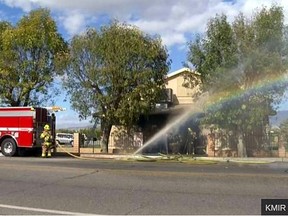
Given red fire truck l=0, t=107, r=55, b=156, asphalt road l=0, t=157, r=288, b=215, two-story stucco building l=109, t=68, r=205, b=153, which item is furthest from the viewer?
two-story stucco building l=109, t=68, r=205, b=153

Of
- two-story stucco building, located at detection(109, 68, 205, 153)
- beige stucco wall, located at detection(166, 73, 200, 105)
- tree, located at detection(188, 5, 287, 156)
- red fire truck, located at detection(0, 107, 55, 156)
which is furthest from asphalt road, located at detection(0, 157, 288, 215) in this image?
beige stucco wall, located at detection(166, 73, 200, 105)

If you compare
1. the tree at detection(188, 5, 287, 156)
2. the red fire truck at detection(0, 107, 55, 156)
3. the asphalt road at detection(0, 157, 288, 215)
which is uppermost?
the tree at detection(188, 5, 287, 156)

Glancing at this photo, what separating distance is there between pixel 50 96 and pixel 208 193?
24909mm

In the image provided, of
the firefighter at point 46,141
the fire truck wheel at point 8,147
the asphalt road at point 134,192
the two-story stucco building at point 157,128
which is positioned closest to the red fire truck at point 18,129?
the fire truck wheel at point 8,147

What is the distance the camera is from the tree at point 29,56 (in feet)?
104

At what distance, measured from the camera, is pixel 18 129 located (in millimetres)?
23781

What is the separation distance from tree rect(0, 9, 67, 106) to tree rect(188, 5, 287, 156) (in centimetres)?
1122

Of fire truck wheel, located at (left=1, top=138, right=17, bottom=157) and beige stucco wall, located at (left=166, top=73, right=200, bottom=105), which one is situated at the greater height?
beige stucco wall, located at (left=166, top=73, right=200, bottom=105)

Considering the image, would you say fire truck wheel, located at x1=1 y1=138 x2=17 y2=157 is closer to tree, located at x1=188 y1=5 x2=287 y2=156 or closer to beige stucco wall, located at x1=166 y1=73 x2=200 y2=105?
tree, located at x1=188 y1=5 x2=287 y2=156

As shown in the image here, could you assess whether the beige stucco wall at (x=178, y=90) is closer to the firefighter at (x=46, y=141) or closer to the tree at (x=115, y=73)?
the tree at (x=115, y=73)

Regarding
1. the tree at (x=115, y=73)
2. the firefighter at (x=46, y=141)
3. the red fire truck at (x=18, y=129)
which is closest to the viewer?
the firefighter at (x=46, y=141)

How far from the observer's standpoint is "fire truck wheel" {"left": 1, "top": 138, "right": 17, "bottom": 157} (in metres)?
23.8

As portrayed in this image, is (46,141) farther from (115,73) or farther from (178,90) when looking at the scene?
(178,90)

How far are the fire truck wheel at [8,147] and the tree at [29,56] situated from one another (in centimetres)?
810
